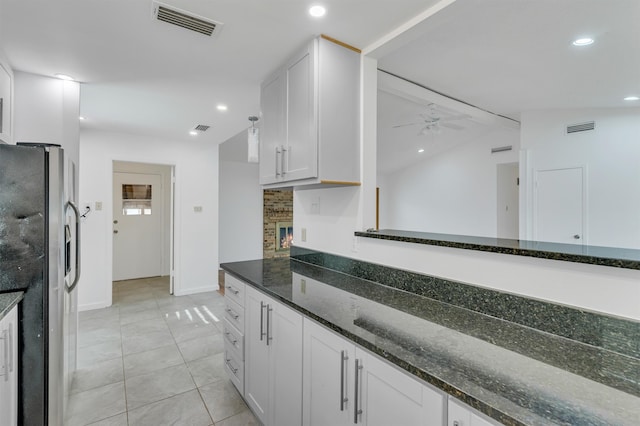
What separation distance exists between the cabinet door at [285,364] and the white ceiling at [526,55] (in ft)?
5.80

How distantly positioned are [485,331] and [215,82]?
2597 mm

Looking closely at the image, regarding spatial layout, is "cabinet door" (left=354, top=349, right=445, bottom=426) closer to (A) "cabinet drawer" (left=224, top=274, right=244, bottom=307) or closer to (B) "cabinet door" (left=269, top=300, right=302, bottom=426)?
(B) "cabinet door" (left=269, top=300, right=302, bottom=426)

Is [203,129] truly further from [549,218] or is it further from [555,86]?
[549,218]

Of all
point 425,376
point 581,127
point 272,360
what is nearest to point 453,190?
point 581,127

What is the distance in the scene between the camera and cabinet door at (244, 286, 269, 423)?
5.82ft

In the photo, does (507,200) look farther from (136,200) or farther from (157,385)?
(136,200)

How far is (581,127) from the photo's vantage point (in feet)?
13.2

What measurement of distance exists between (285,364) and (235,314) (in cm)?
71

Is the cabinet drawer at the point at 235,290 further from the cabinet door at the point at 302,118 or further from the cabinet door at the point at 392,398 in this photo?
the cabinet door at the point at 392,398

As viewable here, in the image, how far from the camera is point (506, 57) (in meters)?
2.40

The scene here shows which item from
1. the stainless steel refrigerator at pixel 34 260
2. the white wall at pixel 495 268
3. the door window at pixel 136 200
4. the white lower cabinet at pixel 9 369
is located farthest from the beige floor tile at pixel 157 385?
the door window at pixel 136 200

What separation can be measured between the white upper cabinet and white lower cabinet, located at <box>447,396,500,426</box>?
1349mm

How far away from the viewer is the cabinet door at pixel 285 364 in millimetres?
1481

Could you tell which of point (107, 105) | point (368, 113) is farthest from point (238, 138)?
point (368, 113)
